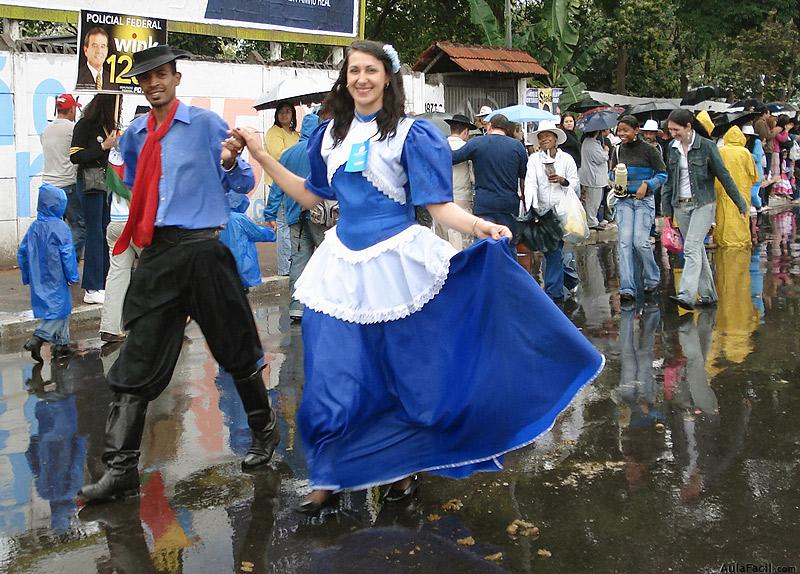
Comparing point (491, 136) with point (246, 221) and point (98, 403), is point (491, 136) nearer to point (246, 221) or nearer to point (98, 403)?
point (246, 221)

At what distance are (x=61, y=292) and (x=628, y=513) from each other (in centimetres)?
519

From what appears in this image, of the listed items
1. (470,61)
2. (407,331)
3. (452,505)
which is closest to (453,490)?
(452,505)

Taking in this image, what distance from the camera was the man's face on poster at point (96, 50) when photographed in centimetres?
994

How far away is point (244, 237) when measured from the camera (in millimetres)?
9219

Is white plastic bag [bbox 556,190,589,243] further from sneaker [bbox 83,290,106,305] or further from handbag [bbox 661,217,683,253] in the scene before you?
sneaker [bbox 83,290,106,305]

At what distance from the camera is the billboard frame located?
12.9 m

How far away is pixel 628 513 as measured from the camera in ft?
15.4

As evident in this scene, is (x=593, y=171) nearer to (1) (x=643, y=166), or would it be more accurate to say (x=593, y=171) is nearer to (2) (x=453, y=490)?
(1) (x=643, y=166)

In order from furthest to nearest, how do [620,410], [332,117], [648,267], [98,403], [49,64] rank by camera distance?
[49,64], [648,267], [98,403], [620,410], [332,117]

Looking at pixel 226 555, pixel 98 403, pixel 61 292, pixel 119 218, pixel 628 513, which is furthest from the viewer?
pixel 119 218

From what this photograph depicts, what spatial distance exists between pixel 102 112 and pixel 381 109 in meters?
5.63

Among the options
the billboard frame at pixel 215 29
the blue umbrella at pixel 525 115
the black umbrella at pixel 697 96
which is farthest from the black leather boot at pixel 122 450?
the black umbrella at pixel 697 96

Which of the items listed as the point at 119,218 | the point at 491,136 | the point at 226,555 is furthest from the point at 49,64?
the point at 226,555

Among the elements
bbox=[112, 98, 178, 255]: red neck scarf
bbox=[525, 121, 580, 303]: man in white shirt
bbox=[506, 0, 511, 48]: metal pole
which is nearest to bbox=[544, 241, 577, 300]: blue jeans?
bbox=[525, 121, 580, 303]: man in white shirt
